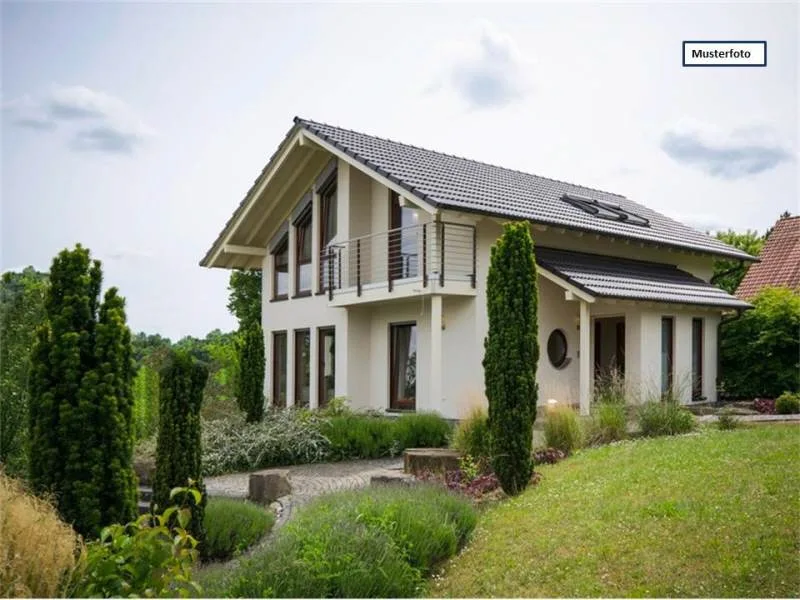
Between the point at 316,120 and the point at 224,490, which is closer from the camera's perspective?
the point at 224,490

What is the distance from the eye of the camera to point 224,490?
12.0m

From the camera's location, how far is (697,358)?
65.5ft

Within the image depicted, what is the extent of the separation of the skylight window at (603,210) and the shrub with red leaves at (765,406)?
18.8 ft

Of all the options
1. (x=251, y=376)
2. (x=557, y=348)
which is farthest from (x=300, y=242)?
(x=557, y=348)

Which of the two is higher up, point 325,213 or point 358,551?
point 325,213

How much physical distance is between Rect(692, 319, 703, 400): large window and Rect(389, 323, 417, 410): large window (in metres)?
6.91

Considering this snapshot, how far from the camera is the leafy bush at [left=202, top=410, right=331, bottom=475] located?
14.2m

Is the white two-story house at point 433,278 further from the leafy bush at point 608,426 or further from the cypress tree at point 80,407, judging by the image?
the cypress tree at point 80,407

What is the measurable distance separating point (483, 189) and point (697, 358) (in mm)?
6734

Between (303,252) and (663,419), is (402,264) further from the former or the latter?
(663,419)

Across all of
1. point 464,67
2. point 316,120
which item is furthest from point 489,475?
point 316,120

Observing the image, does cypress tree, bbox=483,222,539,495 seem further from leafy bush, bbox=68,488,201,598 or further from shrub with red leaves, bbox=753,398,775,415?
shrub with red leaves, bbox=753,398,775,415

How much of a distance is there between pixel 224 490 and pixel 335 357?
28.0 ft

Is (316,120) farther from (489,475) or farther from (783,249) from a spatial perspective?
(783,249)
